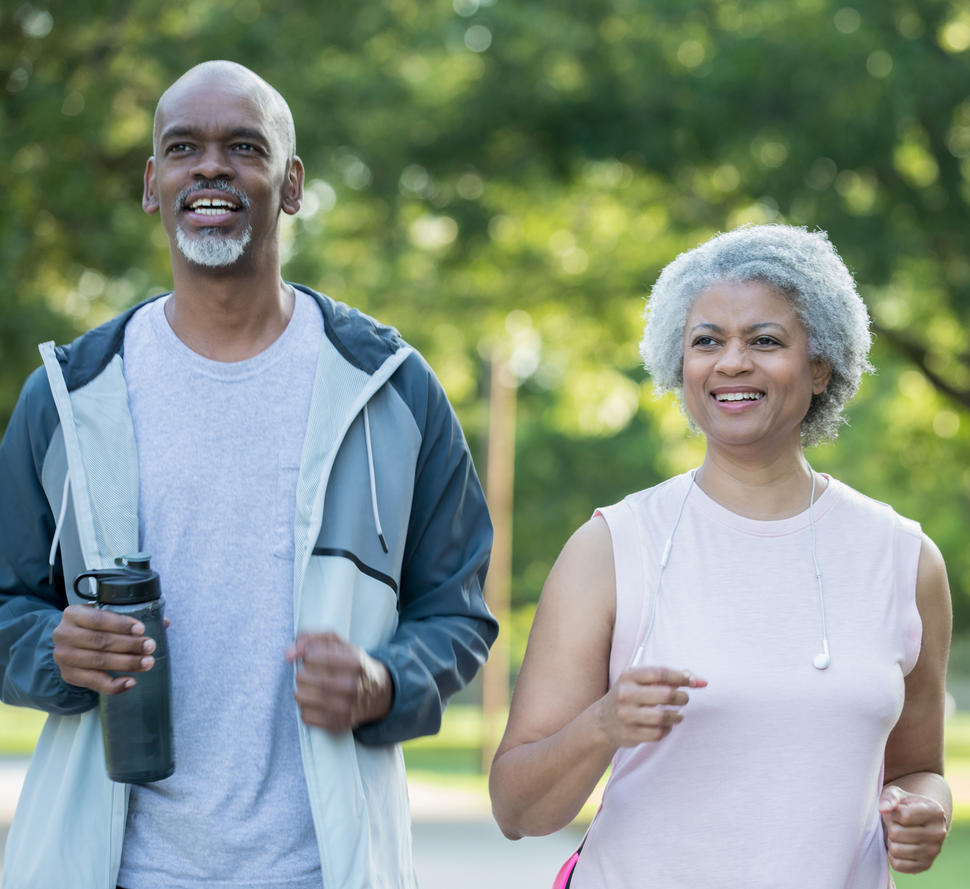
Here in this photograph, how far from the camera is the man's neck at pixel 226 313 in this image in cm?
331

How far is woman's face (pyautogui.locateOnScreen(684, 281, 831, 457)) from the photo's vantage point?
3029 millimetres

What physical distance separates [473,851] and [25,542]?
26.8 feet

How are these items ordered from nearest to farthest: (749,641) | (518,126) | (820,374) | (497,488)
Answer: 1. (749,641)
2. (820,374)
3. (518,126)
4. (497,488)

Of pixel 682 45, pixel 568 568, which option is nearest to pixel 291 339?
pixel 568 568

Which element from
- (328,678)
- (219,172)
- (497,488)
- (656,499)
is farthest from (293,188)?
(497,488)

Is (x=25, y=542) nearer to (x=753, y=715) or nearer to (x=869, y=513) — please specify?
(x=753, y=715)

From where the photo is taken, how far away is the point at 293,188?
348 centimetres

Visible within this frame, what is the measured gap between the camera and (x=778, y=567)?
305 centimetres

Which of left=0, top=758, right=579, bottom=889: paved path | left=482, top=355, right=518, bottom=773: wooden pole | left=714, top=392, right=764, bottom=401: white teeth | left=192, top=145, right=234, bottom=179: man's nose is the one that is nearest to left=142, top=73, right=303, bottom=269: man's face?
left=192, top=145, right=234, bottom=179: man's nose

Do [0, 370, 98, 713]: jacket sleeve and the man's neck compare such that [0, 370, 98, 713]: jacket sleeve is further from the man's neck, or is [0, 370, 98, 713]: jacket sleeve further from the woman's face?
the woman's face

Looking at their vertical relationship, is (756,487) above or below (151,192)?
below

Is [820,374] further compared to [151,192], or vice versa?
[151,192]

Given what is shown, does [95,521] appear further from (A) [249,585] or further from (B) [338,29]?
(B) [338,29]

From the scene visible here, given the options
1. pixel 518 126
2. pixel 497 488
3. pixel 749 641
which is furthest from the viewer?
pixel 497 488
